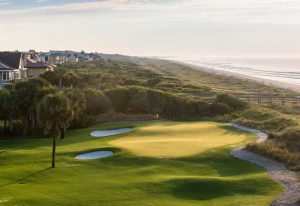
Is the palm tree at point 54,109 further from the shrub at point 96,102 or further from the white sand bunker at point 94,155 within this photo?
the shrub at point 96,102

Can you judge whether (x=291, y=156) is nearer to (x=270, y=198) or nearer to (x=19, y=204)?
(x=270, y=198)

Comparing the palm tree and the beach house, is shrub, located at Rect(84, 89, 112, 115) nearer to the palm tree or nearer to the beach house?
the palm tree

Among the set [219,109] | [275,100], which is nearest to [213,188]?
[219,109]

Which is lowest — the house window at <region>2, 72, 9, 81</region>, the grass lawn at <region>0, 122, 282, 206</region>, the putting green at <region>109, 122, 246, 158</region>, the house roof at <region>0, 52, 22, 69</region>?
the grass lawn at <region>0, 122, 282, 206</region>

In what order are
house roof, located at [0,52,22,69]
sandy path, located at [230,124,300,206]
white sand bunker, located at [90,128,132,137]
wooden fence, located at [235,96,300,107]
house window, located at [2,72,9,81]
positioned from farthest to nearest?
house roof, located at [0,52,22,69] → house window, located at [2,72,9,81] → wooden fence, located at [235,96,300,107] → white sand bunker, located at [90,128,132,137] → sandy path, located at [230,124,300,206]

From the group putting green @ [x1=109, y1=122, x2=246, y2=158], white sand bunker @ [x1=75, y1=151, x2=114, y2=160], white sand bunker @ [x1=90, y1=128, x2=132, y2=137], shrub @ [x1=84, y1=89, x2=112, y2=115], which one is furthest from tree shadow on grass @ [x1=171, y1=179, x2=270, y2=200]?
shrub @ [x1=84, y1=89, x2=112, y2=115]

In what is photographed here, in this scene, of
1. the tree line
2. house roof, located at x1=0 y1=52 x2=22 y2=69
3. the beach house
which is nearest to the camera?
the tree line

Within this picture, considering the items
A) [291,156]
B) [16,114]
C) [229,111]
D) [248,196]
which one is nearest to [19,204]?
[248,196]
